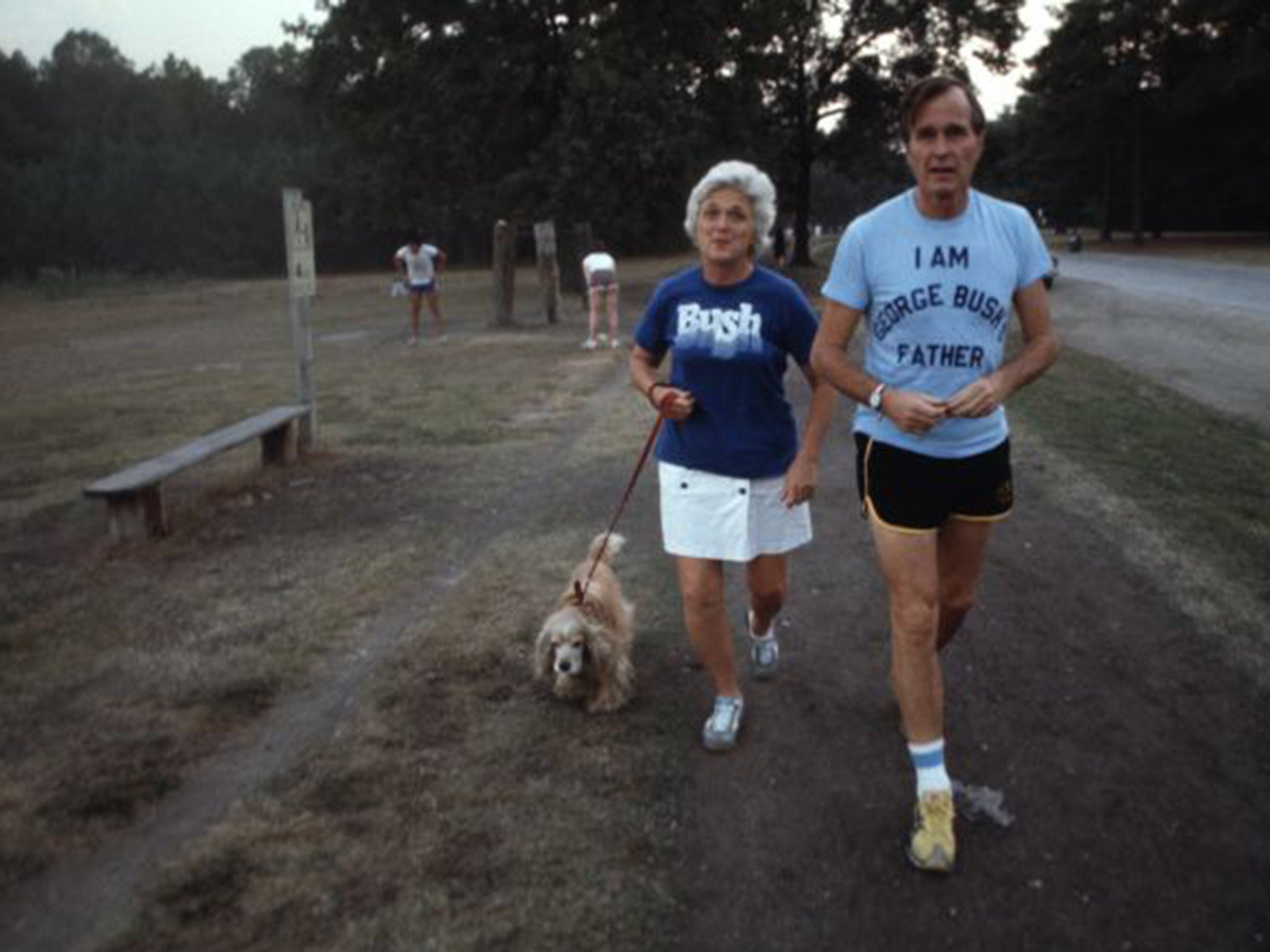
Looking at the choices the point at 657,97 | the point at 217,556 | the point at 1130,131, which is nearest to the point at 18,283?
the point at 657,97

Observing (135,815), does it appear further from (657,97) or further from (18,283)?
(18,283)

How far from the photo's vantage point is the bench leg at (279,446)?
8.41 meters

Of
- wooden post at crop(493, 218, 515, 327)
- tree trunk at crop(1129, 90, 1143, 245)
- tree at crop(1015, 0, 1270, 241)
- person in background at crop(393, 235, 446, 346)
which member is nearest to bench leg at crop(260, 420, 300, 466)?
person in background at crop(393, 235, 446, 346)

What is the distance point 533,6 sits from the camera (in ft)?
85.4

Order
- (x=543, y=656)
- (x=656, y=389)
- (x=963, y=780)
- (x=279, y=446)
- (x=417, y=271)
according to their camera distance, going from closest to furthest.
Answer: (x=963, y=780) < (x=656, y=389) < (x=543, y=656) < (x=279, y=446) < (x=417, y=271)

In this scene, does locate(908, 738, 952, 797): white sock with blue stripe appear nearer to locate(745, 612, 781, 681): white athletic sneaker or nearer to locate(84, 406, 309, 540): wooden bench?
locate(745, 612, 781, 681): white athletic sneaker

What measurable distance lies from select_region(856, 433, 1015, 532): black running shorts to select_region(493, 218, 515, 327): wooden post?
1742 cm

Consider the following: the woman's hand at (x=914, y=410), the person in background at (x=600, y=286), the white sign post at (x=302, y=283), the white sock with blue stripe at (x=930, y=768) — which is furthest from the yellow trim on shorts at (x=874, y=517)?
the person in background at (x=600, y=286)

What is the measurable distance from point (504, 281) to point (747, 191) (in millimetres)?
17294

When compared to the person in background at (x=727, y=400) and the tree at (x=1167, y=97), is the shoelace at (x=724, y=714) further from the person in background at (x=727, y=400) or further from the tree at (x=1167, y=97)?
the tree at (x=1167, y=97)

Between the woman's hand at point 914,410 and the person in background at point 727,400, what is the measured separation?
1.66 feet

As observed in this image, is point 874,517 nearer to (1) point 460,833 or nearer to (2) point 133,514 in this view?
(1) point 460,833

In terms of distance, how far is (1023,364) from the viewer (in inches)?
116

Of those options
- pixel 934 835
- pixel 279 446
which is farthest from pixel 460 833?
pixel 279 446
